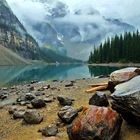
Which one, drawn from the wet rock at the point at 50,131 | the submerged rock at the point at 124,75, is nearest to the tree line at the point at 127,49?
the submerged rock at the point at 124,75

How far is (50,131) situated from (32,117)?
2382mm

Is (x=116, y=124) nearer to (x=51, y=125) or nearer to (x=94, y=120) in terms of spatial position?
(x=94, y=120)

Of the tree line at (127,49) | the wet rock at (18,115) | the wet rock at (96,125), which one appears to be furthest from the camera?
the tree line at (127,49)

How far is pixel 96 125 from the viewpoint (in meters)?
15.9

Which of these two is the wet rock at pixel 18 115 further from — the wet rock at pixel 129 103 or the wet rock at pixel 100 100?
the wet rock at pixel 129 103

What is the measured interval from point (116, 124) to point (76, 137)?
179 centimetres

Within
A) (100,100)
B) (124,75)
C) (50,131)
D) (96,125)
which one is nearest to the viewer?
(96,125)

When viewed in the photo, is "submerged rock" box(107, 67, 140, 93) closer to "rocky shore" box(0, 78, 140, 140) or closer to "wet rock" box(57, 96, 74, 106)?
"rocky shore" box(0, 78, 140, 140)

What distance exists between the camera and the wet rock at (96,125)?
1566 centimetres

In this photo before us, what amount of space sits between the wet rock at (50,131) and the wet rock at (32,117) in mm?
1535

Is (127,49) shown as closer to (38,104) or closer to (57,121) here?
(38,104)

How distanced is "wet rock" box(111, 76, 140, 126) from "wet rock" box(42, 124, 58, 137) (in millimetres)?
3075

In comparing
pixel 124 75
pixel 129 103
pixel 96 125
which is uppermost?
pixel 124 75

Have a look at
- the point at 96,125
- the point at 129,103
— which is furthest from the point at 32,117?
the point at 129,103
